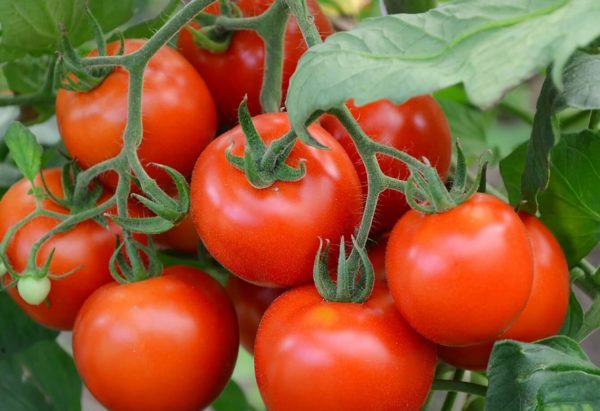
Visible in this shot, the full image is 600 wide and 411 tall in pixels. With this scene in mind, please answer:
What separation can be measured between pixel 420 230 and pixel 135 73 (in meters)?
→ 0.21

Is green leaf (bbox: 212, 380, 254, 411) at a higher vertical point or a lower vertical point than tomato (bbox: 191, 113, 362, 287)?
lower

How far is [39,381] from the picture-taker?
0.85 metres

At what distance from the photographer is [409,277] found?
0.53m

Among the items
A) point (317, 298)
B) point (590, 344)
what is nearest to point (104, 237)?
point (317, 298)

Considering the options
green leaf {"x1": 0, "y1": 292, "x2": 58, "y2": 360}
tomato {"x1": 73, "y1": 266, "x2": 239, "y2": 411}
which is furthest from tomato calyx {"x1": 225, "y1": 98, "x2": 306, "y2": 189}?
green leaf {"x1": 0, "y1": 292, "x2": 58, "y2": 360}

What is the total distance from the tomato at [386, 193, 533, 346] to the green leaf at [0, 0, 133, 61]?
32 cm

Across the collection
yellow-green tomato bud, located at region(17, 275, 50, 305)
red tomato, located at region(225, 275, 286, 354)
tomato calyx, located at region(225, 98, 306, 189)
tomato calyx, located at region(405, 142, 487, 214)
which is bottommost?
red tomato, located at region(225, 275, 286, 354)

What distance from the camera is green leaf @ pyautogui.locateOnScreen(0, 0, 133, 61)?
0.68 m

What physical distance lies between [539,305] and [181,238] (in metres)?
0.29

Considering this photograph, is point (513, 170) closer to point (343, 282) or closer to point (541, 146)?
point (541, 146)

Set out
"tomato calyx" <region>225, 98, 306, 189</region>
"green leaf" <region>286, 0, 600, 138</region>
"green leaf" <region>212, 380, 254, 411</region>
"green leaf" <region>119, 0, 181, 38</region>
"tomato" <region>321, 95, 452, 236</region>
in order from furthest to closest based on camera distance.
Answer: "green leaf" <region>212, 380, 254, 411</region> < "green leaf" <region>119, 0, 181, 38</region> < "tomato" <region>321, 95, 452, 236</region> < "tomato calyx" <region>225, 98, 306, 189</region> < "green leaf" <region>286, 0, 600, 138</region>

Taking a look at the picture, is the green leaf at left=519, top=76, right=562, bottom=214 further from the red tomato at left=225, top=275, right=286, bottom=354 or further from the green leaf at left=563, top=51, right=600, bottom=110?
the red tomato at left=225, top=275, right=286, bottom=354

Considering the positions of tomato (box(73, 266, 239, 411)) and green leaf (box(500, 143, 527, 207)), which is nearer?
tomato (box(73, 266, 239, 411))

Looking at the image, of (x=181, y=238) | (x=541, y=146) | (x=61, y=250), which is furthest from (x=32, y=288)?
(x=541, y=146)
